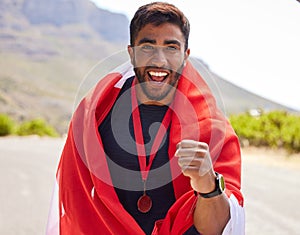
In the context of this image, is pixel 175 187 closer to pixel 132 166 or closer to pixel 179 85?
pixel 132 166

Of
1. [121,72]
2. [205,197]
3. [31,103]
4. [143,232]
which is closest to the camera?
[205,197]

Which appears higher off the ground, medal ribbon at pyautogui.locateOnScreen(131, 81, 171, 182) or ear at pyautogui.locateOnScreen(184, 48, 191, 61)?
ear at pyautogui.locateOnScreen(184, 48, 191, 61)

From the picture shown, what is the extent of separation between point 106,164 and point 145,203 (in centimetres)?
17

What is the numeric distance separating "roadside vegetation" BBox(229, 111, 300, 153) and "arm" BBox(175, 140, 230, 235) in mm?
14823

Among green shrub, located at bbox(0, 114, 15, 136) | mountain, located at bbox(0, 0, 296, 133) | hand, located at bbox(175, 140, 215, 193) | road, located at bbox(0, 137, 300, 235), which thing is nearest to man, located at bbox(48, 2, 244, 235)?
hand, located at bbox(175, 140, 215, 193)

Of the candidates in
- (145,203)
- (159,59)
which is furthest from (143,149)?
(159,59)

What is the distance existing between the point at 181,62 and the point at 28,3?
5789 inches

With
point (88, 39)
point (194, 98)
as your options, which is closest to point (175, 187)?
point (194, 98)

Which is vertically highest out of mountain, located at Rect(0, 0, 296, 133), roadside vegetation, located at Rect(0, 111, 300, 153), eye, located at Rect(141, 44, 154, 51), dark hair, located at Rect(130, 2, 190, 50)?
dark hair, located at Rect(130, 2, 190, 50)

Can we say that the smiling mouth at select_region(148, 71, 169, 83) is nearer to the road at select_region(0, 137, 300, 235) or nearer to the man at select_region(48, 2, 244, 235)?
the man at select_region(48, 2, 244, 235)

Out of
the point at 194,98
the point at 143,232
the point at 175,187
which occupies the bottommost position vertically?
the point at 143,232

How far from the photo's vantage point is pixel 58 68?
352 feet

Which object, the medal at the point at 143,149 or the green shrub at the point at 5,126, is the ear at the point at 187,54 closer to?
the medal at the point at 143,149

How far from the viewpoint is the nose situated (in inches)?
72.6
